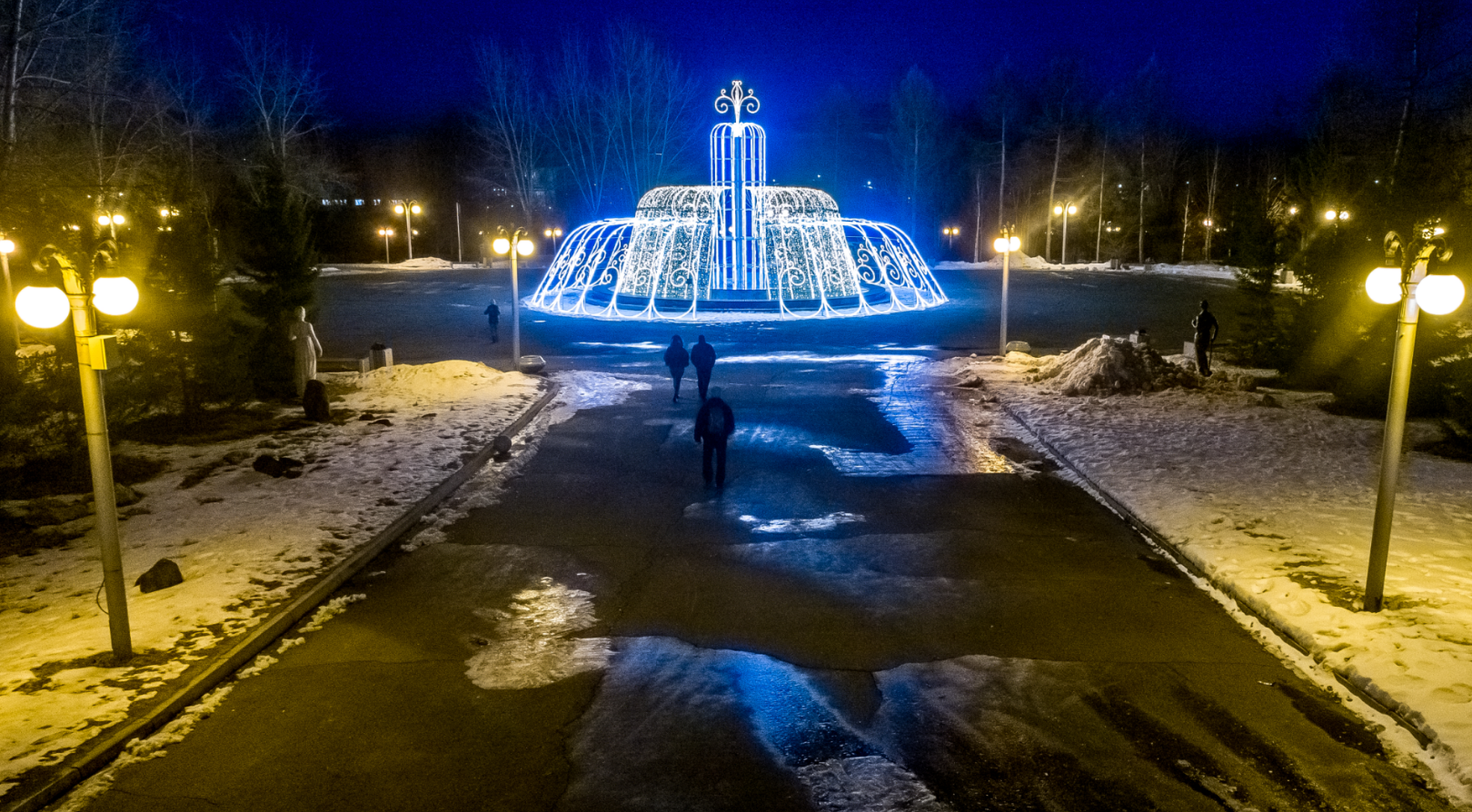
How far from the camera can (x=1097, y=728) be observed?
5.62 m

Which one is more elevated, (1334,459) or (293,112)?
(293,112)

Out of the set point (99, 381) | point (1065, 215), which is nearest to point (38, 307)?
point (99, 381)

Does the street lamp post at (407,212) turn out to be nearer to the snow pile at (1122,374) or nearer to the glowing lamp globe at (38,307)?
the snow pile at (1122,374)

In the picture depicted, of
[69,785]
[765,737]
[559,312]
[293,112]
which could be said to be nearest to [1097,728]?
[765,737]

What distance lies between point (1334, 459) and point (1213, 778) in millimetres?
8559

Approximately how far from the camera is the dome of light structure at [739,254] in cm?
3091

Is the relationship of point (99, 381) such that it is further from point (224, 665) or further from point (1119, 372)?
point (1119, 372)

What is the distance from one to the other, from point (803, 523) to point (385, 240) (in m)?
62.2

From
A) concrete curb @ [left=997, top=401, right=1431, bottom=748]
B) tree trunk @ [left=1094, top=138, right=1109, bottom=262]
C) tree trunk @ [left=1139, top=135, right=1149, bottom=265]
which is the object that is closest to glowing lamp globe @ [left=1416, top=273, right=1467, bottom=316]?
concrete curb @ [left=997, top=401, right=1431, bottom=748]

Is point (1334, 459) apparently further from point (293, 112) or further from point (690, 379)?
point (293, 112)

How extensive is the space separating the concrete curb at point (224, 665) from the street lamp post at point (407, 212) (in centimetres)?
5838

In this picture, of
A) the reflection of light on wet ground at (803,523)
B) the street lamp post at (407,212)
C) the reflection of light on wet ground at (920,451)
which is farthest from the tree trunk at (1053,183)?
the reflection of light on wet ground at (803,523)

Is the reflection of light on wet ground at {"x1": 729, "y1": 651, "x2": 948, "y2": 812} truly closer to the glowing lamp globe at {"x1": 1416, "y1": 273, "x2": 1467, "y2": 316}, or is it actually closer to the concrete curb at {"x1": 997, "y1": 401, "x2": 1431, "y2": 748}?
the concrete curb at {"x1": 997, "y1": 401, "x2": 1431, "y2": 748}

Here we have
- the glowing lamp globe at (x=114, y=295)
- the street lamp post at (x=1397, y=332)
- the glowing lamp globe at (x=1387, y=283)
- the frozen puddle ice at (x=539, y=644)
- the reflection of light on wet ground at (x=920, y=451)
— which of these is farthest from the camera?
the reflection of light on wet ground at (x=920, y=451)
